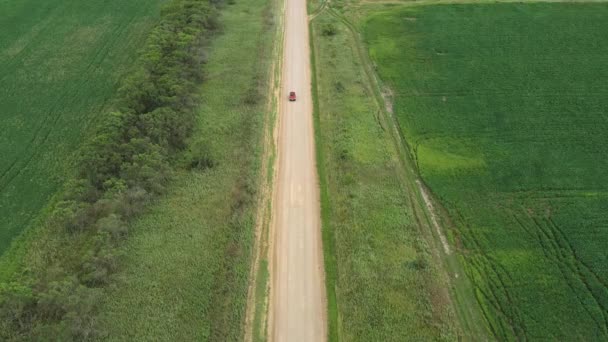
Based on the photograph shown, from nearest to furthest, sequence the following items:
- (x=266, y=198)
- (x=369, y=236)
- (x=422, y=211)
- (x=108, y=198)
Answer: (x=369, y=236) → (x=108, y=198) → (x=422, y=211) → (x=266, y=198)

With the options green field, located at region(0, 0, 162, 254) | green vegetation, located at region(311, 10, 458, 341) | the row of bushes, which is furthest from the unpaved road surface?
green field, located at region(0, 0, 162, 254)

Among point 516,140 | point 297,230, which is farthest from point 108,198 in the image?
point 516,140

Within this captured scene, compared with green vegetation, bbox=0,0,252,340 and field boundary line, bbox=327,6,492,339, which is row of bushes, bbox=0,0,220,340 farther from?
field boundary line, bbox=327,6,492,339

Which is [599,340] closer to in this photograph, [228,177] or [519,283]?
[519,283]

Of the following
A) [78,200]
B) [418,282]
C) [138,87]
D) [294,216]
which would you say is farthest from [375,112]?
[78,200]

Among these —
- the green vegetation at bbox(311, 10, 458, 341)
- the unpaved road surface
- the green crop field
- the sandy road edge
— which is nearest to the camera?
the green vegetation at bbox(311, 10, 458, 341)

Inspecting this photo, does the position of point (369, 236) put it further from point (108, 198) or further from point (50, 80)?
point (50, 80)
